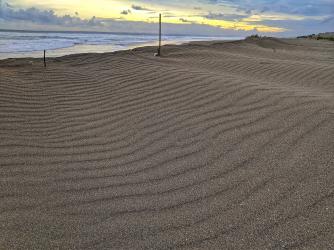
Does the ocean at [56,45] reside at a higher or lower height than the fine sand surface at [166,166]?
higher

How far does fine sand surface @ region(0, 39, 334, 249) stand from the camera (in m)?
2.71

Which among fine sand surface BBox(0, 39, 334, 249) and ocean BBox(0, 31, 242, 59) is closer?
fine sand surface BBox(0, 39, 334, 249)

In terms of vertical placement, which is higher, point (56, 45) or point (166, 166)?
point (56, 45)

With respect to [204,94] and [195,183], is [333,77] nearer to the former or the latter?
[204,94]

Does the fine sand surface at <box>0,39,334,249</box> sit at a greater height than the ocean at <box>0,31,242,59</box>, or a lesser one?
lesser

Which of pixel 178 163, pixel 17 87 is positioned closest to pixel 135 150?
pixel 178 163

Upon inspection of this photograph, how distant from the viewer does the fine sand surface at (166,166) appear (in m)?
2.71

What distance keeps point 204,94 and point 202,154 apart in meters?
2.14

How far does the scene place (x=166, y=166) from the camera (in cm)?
385

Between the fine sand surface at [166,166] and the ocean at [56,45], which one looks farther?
the ocean at [56,45]

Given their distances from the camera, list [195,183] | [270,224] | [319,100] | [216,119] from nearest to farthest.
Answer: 1. [270,224]
2. [195,183]
3. [216,119]
4. [319,100]

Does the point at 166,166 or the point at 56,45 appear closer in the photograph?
the point at 166,166

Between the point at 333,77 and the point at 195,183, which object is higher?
the point at 333,77

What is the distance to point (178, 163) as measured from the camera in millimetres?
3893
